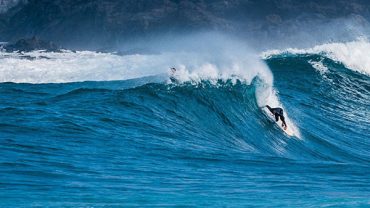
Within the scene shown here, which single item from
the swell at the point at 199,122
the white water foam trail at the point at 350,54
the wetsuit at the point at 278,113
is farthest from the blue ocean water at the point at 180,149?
the white water foam trail at the point at 350,54

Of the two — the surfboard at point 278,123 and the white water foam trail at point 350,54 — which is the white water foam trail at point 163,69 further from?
the white water foam trail at point 350,54

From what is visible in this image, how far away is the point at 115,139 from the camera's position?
455 inches

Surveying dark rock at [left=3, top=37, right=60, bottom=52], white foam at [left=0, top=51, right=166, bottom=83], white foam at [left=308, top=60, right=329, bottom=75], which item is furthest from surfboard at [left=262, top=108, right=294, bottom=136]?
dark rock at [left=3, top=37, right=60, bottom=52]

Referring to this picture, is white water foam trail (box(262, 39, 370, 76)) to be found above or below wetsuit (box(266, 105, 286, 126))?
above

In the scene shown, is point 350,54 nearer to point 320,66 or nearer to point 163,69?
point 320,66

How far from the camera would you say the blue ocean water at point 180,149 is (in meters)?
8.09

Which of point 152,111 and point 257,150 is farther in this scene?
point 152,111

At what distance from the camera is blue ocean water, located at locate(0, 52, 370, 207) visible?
8.09 meters

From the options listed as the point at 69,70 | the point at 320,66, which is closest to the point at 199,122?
the point at 320,66

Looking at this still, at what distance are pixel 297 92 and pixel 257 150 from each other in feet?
25.4

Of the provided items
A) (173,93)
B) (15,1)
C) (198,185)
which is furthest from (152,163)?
(15,1)

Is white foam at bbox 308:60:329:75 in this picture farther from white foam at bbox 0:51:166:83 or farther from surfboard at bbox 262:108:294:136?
surfboard at bbox 262:108:294:136

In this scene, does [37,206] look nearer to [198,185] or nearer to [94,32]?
[198,185]

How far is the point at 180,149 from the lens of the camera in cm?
1145
